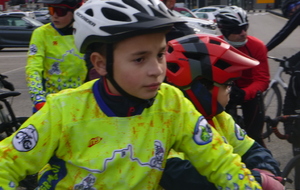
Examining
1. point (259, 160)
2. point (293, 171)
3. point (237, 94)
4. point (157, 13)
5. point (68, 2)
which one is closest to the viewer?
point (157, 13)

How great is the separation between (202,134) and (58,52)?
2.22 m

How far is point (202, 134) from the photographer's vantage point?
1883 mm

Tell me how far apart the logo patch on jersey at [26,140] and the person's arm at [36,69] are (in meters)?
1.80

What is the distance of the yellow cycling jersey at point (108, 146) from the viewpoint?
181cm

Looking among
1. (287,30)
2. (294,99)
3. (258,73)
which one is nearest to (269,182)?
(258,73)

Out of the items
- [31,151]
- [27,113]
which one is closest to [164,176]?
[31,151]

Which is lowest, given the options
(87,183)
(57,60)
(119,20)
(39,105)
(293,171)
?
(293,171)

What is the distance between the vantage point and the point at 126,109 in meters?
1.94

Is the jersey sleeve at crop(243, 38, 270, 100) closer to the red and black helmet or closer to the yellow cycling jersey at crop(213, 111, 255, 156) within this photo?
the red and black helmet

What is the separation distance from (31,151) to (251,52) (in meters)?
3.12

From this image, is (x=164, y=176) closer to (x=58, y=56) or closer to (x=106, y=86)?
(x=106, y=86)

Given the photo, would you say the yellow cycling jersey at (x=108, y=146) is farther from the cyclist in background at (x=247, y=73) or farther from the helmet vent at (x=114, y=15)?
the cyclist in background at (x=247, y=73)

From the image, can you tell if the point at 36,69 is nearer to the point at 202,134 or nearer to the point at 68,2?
the point at 68,2

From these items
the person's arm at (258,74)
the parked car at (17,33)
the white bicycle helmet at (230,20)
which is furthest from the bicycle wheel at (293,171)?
the parked car at (17,33)
